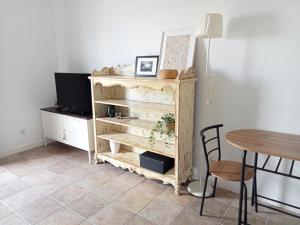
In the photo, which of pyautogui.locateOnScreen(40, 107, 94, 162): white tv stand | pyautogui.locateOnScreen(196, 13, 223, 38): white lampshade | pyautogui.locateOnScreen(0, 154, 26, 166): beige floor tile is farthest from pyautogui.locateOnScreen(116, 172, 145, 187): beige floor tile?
pyautogui.locateOnScreen(196, 13, 223, 38): white lampshade

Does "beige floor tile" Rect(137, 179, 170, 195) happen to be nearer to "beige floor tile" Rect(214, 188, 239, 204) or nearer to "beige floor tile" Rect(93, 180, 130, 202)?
"beige floor tile" Rect(93, 180, 130, 202)

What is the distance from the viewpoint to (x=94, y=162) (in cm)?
325

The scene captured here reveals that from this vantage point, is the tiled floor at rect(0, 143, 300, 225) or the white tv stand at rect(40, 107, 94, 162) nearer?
the tiled floor at rect(0, 143, 300, 225)

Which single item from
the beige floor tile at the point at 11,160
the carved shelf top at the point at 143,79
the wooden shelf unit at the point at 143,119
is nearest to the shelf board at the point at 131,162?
the wooden shelf unit at the point at 143,119

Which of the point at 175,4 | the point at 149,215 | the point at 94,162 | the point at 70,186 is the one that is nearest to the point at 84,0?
the point at 175,4

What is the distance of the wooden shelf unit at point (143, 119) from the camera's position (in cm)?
238

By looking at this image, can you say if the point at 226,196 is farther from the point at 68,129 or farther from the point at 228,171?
the point at 68,129

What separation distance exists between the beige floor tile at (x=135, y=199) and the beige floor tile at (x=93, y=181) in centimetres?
39

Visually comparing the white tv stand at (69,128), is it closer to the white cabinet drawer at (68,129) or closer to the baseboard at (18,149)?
the white cabinet drawer at (68,129)

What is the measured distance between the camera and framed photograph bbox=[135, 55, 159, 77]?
2693 millimetres

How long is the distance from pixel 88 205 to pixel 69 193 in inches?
13.5

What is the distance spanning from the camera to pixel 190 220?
2.08 m

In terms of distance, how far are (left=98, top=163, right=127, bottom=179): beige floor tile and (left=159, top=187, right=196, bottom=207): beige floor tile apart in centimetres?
71

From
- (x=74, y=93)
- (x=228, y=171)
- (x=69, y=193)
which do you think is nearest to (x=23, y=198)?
(x=69, y=193)
